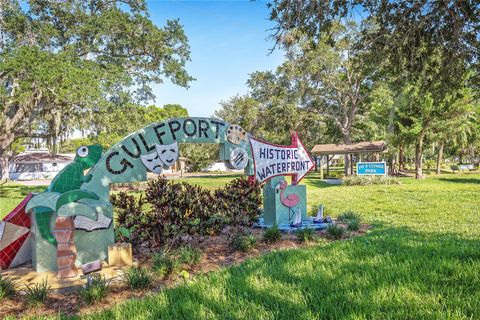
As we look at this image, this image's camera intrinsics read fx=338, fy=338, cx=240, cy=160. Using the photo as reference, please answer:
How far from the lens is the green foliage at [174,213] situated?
19.6 ft

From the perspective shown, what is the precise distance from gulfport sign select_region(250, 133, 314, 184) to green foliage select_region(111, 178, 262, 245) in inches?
34.9

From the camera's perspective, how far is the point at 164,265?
15.2 ft

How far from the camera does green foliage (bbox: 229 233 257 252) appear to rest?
5.67m

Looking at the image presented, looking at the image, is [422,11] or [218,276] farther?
[422,11]

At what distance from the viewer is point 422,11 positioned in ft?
22.2

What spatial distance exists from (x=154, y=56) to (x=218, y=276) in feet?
45.7

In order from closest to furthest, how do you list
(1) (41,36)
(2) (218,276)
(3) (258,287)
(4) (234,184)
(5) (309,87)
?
(3) (258,287) < (2) (218,276) < (4) (234,184) < (1) (41,36) < (5) (309,87)

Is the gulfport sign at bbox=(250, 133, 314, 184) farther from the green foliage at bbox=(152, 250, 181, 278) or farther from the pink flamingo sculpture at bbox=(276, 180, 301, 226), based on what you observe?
the green foliage at bbox=(152, 250, 181, 278)

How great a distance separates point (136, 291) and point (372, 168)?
19060 mm

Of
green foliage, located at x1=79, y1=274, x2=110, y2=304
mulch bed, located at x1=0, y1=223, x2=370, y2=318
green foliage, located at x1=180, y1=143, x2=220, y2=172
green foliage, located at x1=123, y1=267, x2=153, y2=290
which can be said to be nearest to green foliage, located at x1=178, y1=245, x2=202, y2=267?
mulch bed, located at x1=0, y1=223, x2=370, y2=318

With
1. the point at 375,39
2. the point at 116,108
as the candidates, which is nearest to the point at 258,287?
the point at 375,39

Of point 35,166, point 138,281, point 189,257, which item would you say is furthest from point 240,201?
point 35,166

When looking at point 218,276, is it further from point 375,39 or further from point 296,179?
point 375,39

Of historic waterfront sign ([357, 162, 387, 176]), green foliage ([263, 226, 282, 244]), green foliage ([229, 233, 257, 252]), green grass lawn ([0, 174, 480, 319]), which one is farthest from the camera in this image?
historic waterfront sign ([357, 162, 387, 176])
